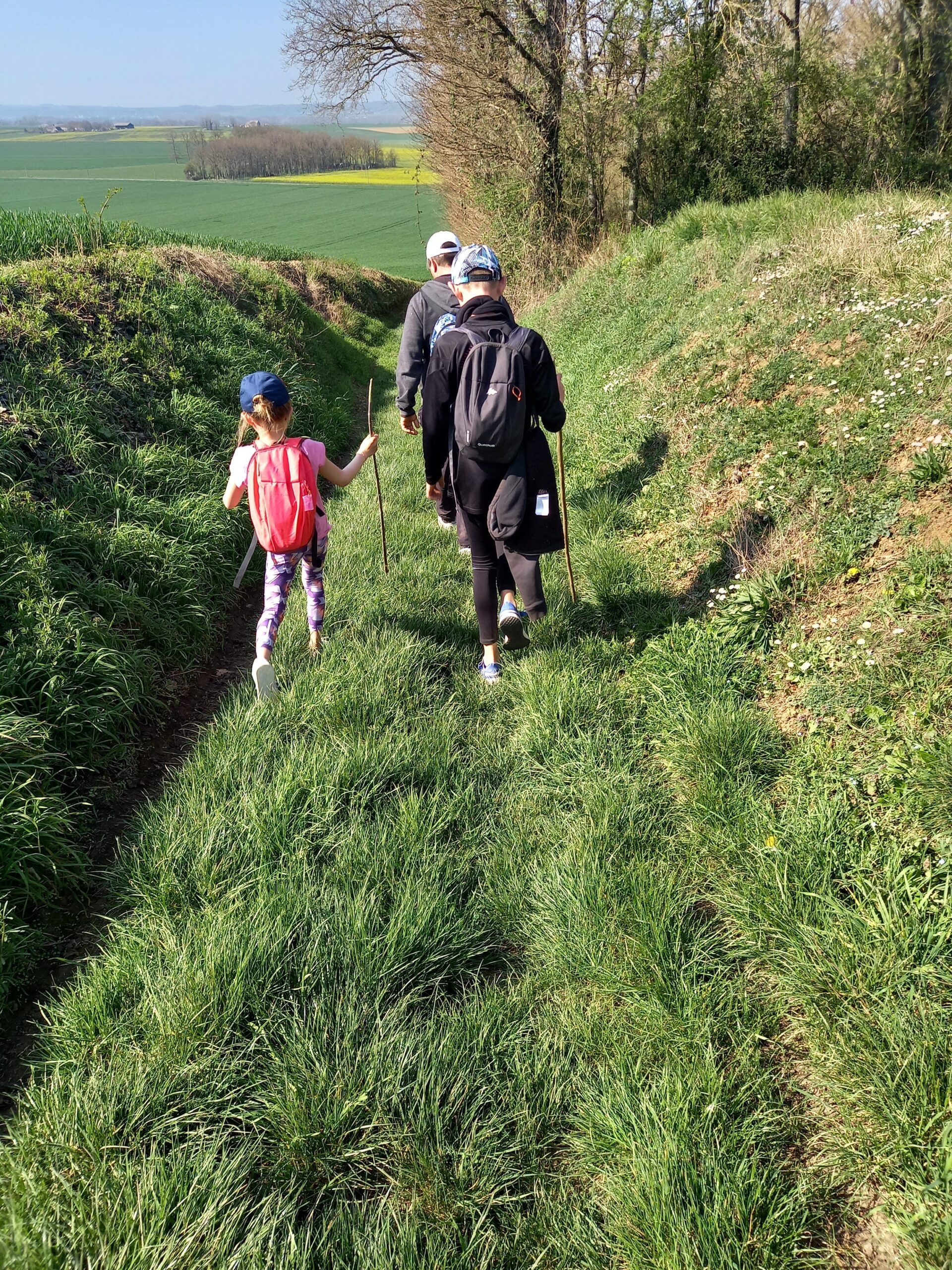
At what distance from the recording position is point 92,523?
173 inches

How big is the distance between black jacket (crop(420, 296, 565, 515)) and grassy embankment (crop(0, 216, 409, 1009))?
2.12m

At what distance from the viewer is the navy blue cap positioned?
3.52 m

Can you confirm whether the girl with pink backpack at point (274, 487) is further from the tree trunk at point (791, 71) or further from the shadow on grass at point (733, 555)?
the tree trunk at point (791, 71)

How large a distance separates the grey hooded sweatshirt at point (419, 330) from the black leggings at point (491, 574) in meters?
1.78

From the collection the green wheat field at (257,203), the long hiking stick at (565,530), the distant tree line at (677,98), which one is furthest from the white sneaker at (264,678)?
the green wheat field at (257,203)

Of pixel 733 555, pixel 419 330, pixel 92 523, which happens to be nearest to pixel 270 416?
pixel 92 523

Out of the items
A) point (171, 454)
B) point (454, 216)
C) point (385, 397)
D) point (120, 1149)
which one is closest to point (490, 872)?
point (120, 1149)

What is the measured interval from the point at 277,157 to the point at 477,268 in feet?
296

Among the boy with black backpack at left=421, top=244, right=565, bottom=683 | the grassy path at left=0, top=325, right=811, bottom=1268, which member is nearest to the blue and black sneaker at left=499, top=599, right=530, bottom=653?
the boy with black backpack at left=421, top=244, right=565, bottom=683

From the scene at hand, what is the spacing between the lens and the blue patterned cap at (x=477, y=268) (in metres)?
3.54

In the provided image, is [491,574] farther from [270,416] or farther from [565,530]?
[270,416]

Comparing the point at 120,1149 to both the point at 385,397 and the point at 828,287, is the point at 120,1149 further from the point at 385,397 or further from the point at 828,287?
the point at 385,397

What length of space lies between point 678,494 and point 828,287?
85.2 inches

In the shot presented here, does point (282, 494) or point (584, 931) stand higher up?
point (282, 494)
